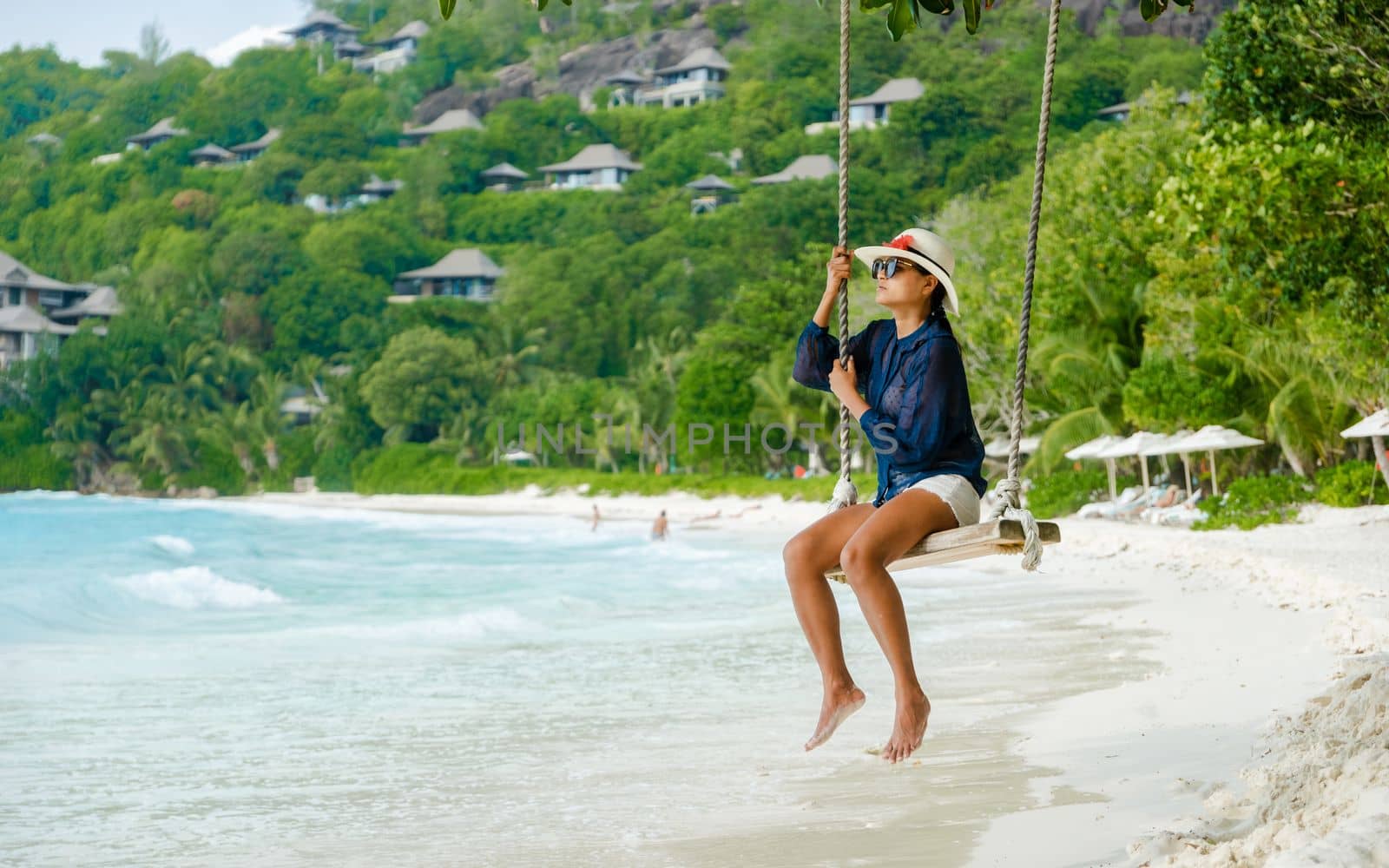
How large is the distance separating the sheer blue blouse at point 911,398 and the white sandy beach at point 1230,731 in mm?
1239

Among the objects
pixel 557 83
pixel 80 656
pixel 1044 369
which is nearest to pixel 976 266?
pixel 1044 369

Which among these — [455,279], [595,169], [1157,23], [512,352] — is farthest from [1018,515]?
[1157,23]

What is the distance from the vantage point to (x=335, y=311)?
8050 cm

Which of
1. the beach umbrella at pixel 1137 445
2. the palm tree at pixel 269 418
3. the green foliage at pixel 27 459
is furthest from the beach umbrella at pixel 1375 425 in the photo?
the green foliage at pixel 27 459

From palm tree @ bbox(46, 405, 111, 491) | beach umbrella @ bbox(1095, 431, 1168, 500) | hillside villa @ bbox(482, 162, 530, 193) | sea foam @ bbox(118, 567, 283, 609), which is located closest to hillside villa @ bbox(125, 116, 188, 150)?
hillside villa @ bbox(482, 162, 530, 193)

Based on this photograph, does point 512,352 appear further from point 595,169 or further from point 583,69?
point 583,69

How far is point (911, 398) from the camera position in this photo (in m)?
4.21

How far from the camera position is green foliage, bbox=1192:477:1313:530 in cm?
2019

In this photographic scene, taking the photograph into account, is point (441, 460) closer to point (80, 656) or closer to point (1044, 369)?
point (1044, 369)

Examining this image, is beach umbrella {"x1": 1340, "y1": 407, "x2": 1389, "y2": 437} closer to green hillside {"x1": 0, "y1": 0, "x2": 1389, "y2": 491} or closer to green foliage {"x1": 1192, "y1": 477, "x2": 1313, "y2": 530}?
green hillside {"x1": 0, "y1": 0, "x2": 1389, "y2": 491}

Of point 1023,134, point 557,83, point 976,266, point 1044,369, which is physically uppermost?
point 557,83

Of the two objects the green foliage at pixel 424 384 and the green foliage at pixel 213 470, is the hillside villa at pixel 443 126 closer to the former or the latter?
the green foliage at pixel 213 470

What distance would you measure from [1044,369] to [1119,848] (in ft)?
81.2

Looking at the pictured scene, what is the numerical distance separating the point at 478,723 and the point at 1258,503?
1452 centimetres
